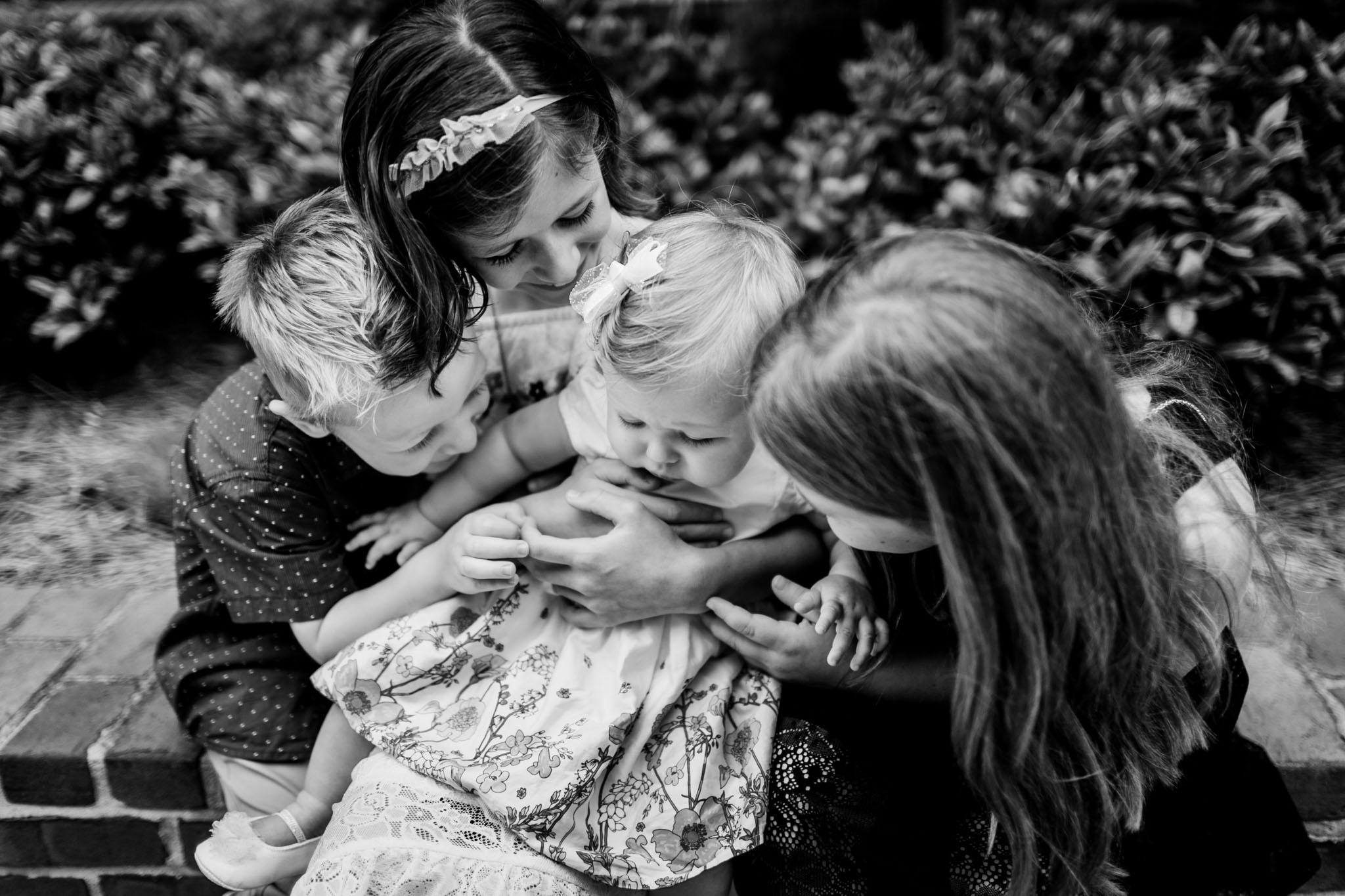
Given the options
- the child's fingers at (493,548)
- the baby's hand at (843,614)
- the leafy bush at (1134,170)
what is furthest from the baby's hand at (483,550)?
the leafy bush at (1134,170)

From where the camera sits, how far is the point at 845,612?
64.8 inches

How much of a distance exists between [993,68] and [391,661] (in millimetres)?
2439

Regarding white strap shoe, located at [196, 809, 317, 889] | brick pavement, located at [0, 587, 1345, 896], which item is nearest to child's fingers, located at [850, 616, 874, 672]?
brick pavement, located at [0, 587, 1345, 896]

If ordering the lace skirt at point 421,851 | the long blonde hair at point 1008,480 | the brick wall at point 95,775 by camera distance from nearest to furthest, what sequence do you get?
1. the long blonde hair at point 1008,480
2. the lace skirt at point 421,851
3. the brick wall at point 95,775

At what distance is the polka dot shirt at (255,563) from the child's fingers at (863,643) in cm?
89

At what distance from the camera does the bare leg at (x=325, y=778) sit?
1838 mm

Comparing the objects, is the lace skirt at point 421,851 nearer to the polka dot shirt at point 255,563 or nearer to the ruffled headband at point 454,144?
the polka dot shirt at point 255,563

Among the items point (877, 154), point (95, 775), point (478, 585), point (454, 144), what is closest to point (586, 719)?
point (478, 585)

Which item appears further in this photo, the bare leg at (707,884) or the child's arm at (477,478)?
the child's arm at (477,478)

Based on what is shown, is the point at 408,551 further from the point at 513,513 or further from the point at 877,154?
the point at 877,154

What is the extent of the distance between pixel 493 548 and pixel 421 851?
0.46 metres

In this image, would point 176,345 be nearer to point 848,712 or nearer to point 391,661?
point 391,661

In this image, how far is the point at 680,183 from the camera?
323 centimetres

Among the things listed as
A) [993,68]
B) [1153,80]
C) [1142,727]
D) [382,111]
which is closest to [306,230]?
[382,111]
